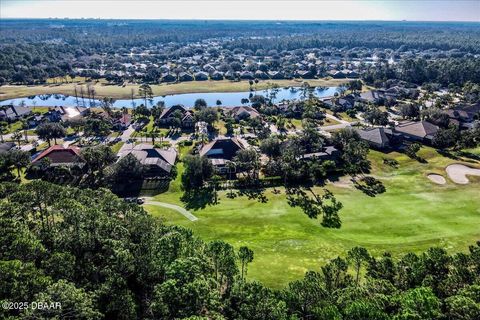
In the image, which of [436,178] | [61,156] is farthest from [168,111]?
[436,178]

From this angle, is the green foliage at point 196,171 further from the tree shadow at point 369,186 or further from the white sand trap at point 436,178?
the white sand trap at point 436,178

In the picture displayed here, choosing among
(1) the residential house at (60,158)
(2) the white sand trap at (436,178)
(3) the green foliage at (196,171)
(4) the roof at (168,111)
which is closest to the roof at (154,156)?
(3) the green foliage at (196,171)

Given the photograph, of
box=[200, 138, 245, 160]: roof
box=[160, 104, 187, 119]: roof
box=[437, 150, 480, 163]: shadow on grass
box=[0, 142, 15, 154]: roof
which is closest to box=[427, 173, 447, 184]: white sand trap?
box=[437, 150, 480, 163]: shadow on grass

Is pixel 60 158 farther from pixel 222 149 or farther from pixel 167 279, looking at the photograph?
pixel 167 279

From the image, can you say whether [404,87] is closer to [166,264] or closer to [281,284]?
[281,284]

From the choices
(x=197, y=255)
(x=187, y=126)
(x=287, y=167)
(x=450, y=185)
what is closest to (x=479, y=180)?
(x=450, y=185)

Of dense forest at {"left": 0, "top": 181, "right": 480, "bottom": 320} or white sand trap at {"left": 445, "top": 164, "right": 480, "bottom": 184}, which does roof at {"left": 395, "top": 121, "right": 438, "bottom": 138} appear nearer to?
white sand trap at {"left": 445, "top": 164, "right": 480, "bottom": 184}
